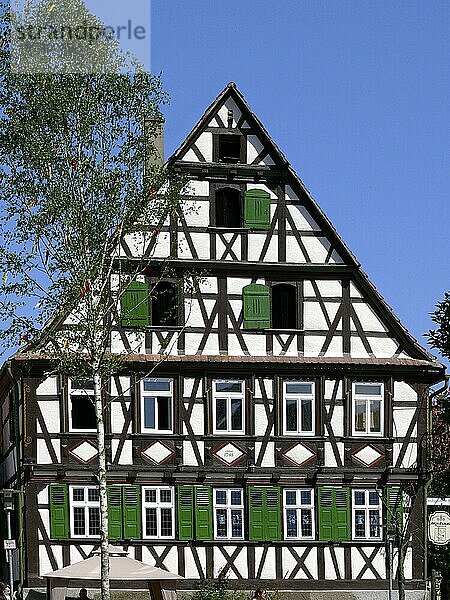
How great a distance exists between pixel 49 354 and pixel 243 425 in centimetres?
643

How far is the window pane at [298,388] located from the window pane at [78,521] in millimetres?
6129

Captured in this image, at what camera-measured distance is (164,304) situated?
36438 millimetres

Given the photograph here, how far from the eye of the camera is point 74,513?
35.1 metres

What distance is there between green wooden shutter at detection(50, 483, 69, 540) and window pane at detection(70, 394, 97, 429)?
1.55 metres

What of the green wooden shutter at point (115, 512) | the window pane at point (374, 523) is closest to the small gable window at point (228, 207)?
the green wooden shutter at point (115, 512)

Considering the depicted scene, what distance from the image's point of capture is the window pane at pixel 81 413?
3531 cm

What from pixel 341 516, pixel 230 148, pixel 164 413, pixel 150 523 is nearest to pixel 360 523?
pixel 341 516

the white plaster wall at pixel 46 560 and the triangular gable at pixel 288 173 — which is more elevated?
the triangular gable at pixel 288 173

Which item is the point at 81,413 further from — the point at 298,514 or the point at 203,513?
the point at 298,514

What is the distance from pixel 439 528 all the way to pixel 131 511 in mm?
8398

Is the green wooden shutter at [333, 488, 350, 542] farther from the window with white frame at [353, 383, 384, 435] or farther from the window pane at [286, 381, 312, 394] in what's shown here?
the window pane at [286, 381, 312, 394]

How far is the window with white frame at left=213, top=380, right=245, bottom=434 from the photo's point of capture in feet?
118

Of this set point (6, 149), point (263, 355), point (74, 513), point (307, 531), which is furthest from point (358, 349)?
point (6, 149)

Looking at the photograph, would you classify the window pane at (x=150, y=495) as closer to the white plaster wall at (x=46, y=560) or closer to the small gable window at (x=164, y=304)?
the white plaster wall at (x=46, y=560)
